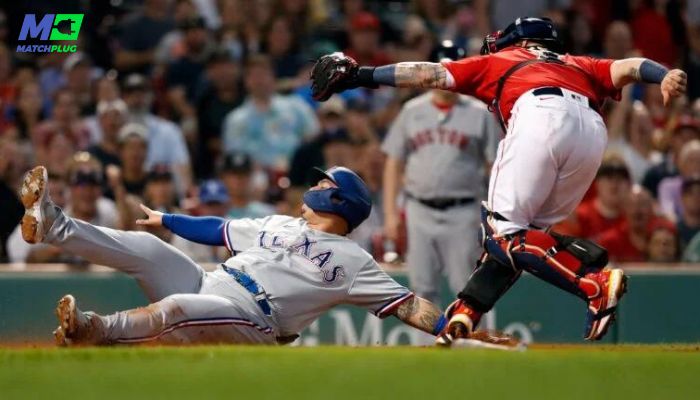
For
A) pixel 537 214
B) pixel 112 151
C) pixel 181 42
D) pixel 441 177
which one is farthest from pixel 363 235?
pixel 537 214

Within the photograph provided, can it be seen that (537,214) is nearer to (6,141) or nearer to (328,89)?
(328,89)

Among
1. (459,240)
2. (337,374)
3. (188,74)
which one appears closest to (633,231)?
(459,240)

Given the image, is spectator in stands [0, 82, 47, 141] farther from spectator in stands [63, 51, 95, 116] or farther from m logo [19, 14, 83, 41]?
m logo [19, 14, 83, 41]

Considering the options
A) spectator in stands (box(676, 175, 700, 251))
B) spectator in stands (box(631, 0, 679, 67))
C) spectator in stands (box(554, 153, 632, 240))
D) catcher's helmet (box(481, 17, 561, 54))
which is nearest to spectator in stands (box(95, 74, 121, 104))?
spectator in stands (box(554, 153, 632, 240))

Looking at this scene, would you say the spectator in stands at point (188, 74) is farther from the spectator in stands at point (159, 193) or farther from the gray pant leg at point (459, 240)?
the gray pant leg at point (459, 240)

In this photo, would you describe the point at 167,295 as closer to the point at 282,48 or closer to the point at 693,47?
the point at 282,48
